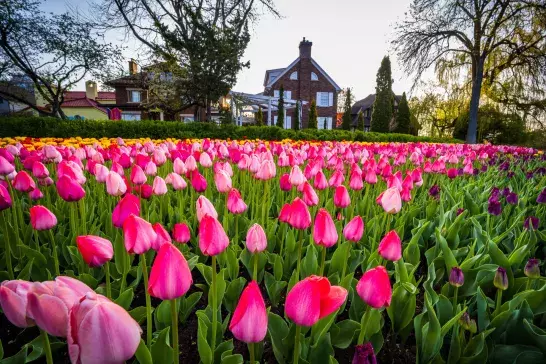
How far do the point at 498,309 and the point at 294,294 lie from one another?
1.00m

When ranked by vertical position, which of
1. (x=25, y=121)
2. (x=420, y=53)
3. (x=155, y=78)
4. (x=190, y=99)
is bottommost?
(x=25, y=121)

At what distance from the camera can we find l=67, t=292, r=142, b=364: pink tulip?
534 mm

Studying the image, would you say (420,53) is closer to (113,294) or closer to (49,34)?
(49,34)

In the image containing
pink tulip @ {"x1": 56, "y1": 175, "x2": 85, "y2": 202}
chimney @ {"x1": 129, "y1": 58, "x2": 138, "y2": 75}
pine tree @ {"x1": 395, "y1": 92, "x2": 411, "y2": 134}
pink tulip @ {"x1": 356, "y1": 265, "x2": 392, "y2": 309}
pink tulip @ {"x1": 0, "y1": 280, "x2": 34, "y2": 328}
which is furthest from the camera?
pine tree @ {"x1": 395, "y1": 92, "x2": 411, "y2": 134}

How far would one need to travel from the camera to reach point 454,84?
808 inches

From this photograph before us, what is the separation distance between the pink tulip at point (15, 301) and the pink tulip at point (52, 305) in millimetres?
82

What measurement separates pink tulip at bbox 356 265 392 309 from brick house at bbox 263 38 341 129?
3799 centimetres

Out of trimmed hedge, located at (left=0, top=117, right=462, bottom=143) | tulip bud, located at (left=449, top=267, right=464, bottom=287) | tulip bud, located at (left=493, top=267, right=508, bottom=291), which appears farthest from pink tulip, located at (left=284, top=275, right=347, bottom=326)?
trimmed hedge, located at (left=0, top=117, right=462, bottom=143)

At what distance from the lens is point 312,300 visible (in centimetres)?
71

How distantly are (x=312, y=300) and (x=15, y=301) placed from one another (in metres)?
0.59

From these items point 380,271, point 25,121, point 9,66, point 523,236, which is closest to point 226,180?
point 380,271

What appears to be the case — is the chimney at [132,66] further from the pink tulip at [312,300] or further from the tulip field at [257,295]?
the pink tulip at [312,300]

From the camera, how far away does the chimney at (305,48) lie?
126ft

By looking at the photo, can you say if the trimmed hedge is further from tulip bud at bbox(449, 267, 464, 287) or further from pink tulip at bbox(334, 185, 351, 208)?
tulip bud at bbox(449, 267, 464, 287)
